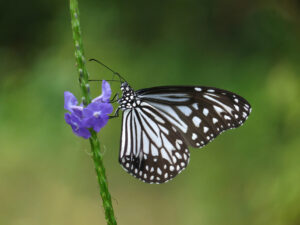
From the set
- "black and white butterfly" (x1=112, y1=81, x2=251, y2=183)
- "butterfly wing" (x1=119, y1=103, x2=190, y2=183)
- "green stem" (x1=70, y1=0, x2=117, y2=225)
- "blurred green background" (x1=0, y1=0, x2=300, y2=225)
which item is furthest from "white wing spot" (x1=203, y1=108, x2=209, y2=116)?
"blurred green background" (x1=0, y1=0, x2=300, y2=225)

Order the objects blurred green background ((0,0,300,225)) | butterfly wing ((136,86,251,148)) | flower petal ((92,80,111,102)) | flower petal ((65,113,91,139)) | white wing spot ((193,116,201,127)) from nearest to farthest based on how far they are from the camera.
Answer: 1. flower petal ((65,113,91,139))
2. flower petal ((92,80,111,102))
3. butterfly wing ((136,86,251,148))
4. white wing spot ((193,116,201,127))
5. blurred green background ((0,0,300,225))

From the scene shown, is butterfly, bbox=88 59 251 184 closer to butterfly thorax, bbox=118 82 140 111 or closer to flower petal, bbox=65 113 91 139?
butterfly thorax, bbox=118 82 140 111

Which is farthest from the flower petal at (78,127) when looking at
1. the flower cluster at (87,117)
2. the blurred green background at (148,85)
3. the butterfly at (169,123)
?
the blurred green background at (148,85)

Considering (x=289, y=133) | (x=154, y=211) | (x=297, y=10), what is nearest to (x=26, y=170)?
(x=154, y=211)

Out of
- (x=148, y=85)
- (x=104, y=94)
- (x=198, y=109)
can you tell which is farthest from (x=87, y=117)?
(x=148, y=85)

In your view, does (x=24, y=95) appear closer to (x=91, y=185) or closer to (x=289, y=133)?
(x=91, y=185)
